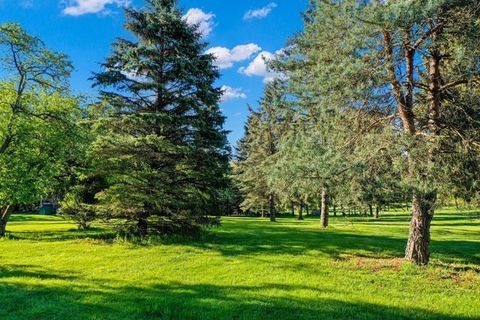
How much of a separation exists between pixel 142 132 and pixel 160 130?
920 millimetres

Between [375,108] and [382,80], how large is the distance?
1545 millimetres

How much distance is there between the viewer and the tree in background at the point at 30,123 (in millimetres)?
15406

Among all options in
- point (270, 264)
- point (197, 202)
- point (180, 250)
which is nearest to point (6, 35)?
point (197, 202)

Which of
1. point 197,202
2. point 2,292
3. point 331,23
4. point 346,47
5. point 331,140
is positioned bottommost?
point 2,292

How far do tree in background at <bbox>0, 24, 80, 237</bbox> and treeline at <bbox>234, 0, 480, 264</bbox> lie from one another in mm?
11144

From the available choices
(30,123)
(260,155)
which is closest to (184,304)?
(30,123)

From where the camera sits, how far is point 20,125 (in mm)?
16062

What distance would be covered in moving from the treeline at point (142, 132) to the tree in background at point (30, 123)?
0.04 m

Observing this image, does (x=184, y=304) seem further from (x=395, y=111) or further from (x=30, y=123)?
(x=30, y=123)

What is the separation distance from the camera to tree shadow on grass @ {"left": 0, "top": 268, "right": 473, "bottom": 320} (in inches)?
252

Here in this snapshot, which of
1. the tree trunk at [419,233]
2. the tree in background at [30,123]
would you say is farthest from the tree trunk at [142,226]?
the tree trunk at [419,233]

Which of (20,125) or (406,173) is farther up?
(20,125)

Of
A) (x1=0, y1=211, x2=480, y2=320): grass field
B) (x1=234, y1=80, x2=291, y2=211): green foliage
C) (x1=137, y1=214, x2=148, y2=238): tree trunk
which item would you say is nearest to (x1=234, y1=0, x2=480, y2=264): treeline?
(x1=0, y1=211, x2=480, y2=320): grass field

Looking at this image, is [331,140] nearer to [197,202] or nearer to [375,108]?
[375,108]
